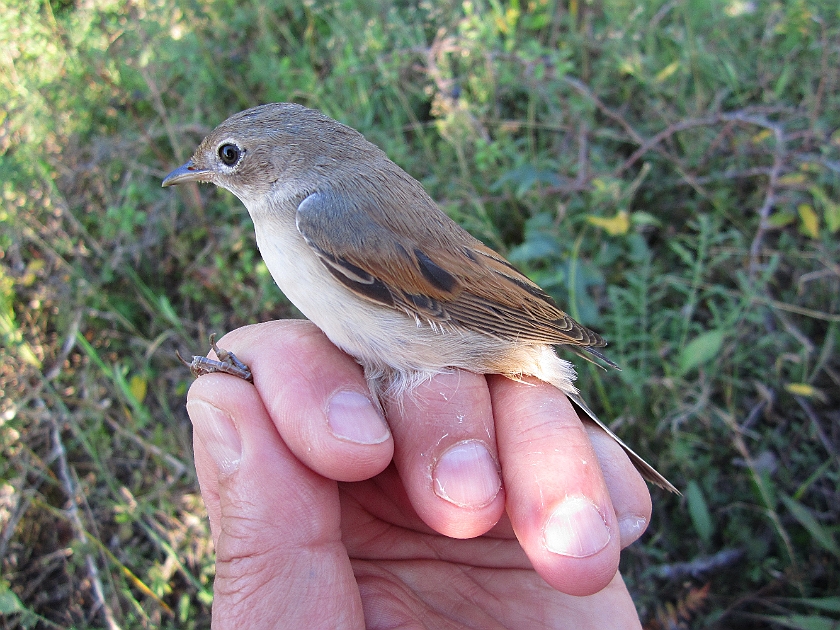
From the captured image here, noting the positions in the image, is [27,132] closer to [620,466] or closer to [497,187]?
[497,187]

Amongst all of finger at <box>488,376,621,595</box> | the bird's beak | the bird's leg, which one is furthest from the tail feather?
the bird's beak

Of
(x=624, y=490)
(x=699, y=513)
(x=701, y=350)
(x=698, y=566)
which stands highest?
(x=624, y=490)

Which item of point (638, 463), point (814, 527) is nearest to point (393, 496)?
point (638, 463)

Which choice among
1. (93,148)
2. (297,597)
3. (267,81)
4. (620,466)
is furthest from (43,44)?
(620,466)

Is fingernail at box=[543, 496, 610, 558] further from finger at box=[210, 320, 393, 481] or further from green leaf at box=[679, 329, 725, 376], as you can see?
green leaf at box=[679, 329, 725, 376]

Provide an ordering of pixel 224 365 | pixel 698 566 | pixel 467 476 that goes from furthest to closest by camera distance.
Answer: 1. pixel 698 566
2. pixel 224 365
3. pixel 467 476

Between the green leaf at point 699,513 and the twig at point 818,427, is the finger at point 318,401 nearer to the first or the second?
the green leaf at point 699,513

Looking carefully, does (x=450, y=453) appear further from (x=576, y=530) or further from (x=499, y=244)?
(x=499, y=244)
